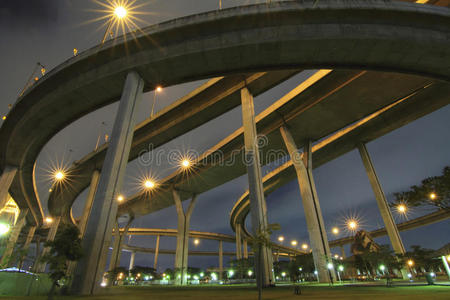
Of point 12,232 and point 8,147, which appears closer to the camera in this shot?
point 8,147

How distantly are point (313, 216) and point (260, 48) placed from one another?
20140 millimetres

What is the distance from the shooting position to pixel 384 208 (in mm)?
30250

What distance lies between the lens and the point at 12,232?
39.9 m

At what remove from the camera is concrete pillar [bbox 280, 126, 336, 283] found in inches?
968

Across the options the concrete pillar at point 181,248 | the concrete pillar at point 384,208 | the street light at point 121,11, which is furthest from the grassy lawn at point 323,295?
the concrete pillar at point 181,248

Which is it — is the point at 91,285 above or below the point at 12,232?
below

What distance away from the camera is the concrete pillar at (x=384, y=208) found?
2884cm

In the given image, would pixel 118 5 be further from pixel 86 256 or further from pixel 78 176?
pixel 78 176

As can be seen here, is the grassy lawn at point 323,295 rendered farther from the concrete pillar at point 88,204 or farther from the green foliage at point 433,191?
the concrete pillar at point 88,204

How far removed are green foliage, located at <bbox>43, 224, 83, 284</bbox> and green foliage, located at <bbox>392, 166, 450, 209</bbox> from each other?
88.1ft

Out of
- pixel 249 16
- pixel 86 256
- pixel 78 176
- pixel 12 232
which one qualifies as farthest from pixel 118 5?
pixel 12 232

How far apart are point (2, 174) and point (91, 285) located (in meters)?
29.0

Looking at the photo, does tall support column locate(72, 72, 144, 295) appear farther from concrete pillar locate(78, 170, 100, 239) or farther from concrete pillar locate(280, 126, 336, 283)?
concrete pillar locate(78, 170, 100, 239)

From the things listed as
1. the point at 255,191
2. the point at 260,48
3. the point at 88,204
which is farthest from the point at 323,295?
the point at 88,204
